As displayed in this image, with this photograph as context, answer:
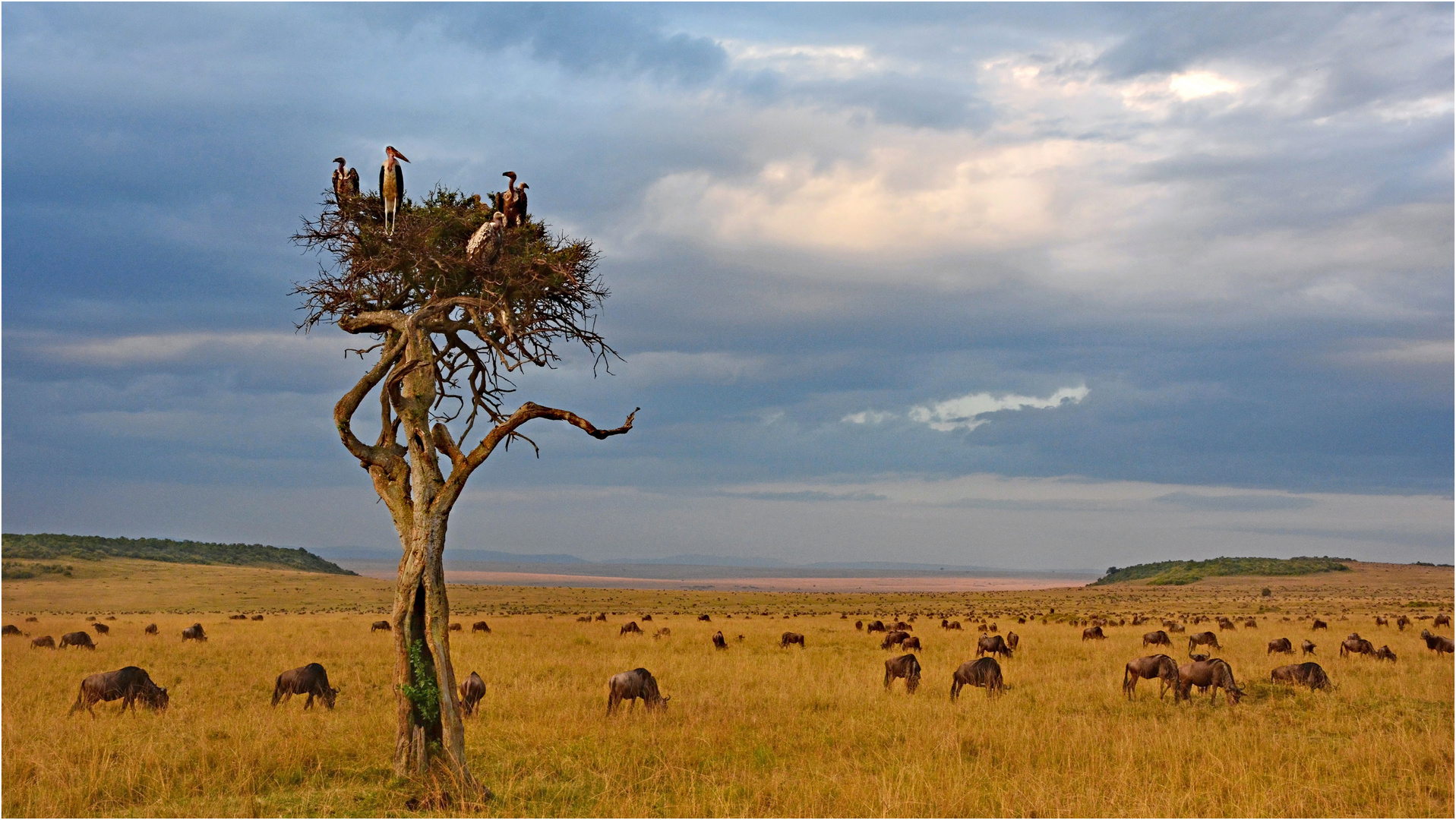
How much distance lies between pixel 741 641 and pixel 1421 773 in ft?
74.2

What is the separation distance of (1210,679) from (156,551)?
5390 inches

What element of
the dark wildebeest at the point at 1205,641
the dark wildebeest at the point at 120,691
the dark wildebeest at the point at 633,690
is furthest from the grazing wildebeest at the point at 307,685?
the dark wildebeest at the point at 1205,641

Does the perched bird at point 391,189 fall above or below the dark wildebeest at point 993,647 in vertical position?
above

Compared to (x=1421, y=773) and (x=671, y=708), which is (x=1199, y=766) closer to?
(x=1421, y=773)

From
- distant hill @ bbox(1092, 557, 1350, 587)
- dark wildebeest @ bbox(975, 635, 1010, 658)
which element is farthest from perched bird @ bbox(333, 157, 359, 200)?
distant hill @ bbox(1092, 557, 1350, 587)

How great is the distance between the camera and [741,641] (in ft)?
106

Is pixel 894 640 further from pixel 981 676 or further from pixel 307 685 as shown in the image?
pixel 307 685

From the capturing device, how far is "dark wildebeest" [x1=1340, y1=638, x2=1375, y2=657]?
87.0ft

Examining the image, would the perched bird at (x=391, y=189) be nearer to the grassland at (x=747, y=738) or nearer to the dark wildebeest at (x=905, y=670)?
the grassland at (x=747, y=738)

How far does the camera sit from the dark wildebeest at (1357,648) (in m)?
26.5

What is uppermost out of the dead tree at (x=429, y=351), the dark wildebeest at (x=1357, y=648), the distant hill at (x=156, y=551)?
the dead tree at (x=429, y=351)

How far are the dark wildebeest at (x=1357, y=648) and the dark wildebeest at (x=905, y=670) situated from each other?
15.9 m

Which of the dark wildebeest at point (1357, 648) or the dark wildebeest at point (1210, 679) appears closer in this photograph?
the dark wildebeest at point (1210, 679)

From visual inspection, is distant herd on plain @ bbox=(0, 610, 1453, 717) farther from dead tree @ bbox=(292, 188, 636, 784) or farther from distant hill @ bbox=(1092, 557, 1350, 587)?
distant hill @ bbox=(1092, 557, 1350, 587)
